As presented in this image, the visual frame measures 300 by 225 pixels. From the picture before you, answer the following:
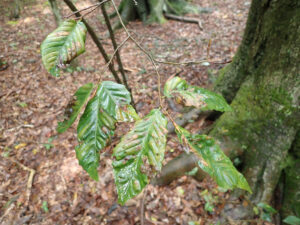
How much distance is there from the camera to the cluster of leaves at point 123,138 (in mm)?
647

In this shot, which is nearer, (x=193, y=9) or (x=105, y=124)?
(x=105, y=124)

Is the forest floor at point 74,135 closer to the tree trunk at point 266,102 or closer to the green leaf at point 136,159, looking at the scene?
the green leaf at point 136,159

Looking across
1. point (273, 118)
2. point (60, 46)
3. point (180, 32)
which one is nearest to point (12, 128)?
point (60, 46)

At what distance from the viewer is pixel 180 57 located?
4.00 meters

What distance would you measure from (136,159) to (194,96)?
390 millimetres

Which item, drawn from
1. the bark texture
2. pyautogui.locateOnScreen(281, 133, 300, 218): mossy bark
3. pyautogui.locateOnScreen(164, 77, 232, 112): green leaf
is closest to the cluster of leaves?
pyautogui.locateOnScreen(164, 77, 232, 112): green leaf

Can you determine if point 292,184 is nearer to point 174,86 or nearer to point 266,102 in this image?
point 266,102

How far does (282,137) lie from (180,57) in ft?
8.74

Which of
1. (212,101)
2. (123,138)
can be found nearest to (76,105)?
(123,138)

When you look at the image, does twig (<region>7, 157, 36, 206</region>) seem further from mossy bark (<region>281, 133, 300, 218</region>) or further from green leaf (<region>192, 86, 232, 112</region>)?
mossy bark (<region>281, 133, 300, 218</region>)

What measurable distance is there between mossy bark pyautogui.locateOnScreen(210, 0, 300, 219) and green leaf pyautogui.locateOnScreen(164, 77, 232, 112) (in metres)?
1.24

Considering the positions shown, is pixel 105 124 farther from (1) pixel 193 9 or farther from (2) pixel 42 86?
(1) pixel 193 9

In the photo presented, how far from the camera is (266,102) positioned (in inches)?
74.1

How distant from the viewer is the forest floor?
7.09ft
